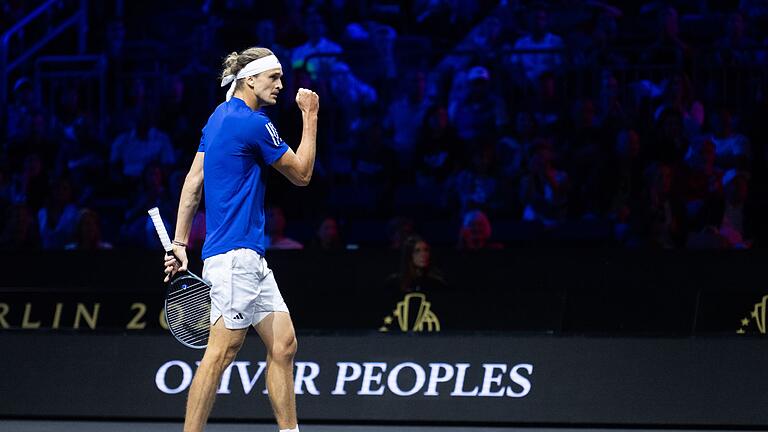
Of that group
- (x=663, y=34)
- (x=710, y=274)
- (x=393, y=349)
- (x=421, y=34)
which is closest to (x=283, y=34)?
(x=421, y=34)

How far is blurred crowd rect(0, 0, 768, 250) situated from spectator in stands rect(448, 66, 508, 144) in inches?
0.7

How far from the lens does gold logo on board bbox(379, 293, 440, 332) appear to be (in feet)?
25.2

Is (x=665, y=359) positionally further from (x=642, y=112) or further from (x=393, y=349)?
(x=642, y=112)

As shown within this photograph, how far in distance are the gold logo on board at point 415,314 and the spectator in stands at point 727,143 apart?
3.56 m

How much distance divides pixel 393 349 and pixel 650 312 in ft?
5.99

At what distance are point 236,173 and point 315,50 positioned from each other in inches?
284

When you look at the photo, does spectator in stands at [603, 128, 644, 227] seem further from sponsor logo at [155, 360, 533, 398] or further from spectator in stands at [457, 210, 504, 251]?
sponsor logo at [155, 360, 533, 398]

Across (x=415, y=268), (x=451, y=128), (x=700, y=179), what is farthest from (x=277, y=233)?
(x=700, y=179)

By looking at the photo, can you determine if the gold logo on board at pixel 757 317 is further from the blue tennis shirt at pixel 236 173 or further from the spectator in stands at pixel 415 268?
the blue tennis shirt at pixel 236 173

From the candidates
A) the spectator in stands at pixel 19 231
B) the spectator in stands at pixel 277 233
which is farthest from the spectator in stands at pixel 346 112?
the spectator in stands at pixel 19 231

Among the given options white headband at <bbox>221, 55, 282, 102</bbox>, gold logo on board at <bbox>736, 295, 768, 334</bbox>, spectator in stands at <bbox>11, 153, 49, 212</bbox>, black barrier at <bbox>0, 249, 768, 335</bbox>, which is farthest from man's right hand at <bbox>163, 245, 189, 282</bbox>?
spectator in stands at <bbox>11, 153, 49, 212</bbox>

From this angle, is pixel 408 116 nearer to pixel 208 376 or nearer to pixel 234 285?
pixel 234 285

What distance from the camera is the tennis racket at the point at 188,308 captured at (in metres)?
4.98

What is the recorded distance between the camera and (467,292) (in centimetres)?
766
